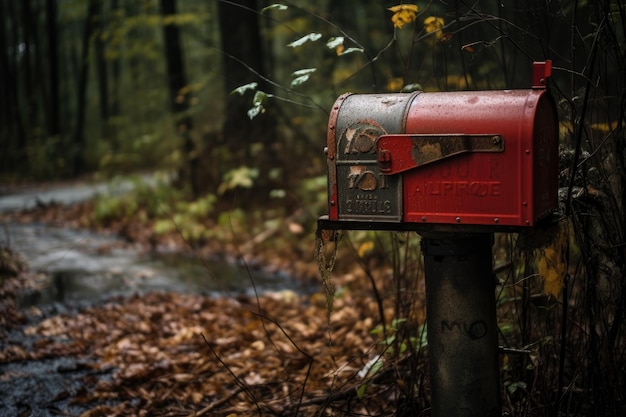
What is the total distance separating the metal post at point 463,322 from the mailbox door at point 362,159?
0.24m

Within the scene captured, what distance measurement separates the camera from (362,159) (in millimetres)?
2170

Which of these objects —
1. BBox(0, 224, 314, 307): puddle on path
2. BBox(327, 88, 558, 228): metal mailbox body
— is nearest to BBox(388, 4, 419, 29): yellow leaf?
BBox(327, 88, 558, 228): metal mailbox body

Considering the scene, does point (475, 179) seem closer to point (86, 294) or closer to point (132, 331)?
point (132, 331)

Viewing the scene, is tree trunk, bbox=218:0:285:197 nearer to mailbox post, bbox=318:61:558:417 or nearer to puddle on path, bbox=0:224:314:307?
puddle on path, bbox=0:224:314:307

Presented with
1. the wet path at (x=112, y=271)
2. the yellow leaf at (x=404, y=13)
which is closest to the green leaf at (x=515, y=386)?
the yellow leaf at (x=404, y=13)

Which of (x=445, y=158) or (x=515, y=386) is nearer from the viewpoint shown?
(x=445, y=158)

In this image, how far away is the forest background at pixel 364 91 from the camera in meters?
2.43

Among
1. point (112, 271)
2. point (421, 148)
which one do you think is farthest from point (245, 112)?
point (421, 148)

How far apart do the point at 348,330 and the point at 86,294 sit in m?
2.78

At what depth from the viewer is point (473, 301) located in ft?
7.29

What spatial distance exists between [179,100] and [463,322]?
25.6ft

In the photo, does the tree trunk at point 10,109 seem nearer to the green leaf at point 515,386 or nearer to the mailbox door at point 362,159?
the mailbox door at point 362,159

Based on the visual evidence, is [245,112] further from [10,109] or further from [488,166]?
[10,109]

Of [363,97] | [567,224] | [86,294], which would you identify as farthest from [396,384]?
[86,294]
